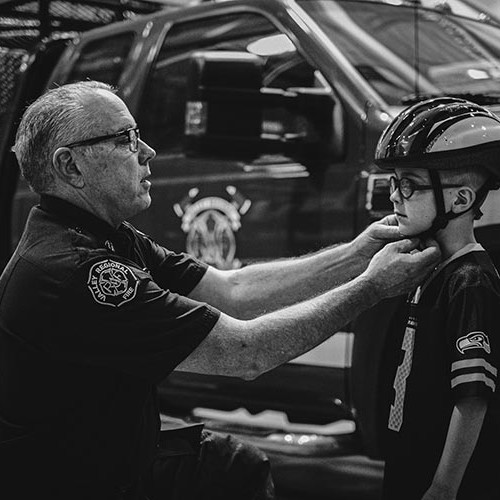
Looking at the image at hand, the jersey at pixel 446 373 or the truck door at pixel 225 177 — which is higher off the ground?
the truck door at pixel 225 177

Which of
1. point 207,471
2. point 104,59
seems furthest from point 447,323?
point 104,59

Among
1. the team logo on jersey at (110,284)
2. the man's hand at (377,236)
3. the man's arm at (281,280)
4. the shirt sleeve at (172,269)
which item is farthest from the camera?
the shirt sleeve at (172,269)

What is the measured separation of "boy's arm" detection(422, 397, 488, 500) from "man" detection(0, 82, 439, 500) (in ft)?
1.13

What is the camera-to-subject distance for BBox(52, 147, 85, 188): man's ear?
2.81 m

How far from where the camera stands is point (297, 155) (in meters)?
3.99

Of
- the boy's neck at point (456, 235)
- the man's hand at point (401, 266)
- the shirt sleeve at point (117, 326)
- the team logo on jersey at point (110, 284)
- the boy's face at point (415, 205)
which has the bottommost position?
the shirt sleeve at point (117, 326)

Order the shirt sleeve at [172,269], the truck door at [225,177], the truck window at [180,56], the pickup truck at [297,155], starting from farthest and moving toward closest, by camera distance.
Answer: the truck window at [180,56], the truck door at [225,177], the pickup truck at [297,155], the shirt sleeve at [172,269]

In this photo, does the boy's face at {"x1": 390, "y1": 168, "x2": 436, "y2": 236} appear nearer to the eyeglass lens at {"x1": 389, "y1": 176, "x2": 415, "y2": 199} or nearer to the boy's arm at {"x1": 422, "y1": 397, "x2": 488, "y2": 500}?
the eyeglass lens at {"x1": 389, "y1": 176, "x2": 415, "y2": 199}

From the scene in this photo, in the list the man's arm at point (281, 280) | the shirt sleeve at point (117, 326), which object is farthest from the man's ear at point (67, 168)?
the man's arm at point (281, 280)

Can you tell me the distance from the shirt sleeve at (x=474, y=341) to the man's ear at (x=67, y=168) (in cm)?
98

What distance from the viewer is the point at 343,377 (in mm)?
3855

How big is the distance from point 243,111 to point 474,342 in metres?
1.74

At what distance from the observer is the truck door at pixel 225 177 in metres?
4.04

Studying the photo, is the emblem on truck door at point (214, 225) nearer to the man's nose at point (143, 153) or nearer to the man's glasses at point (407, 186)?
the man's nose at point (143, 153)
